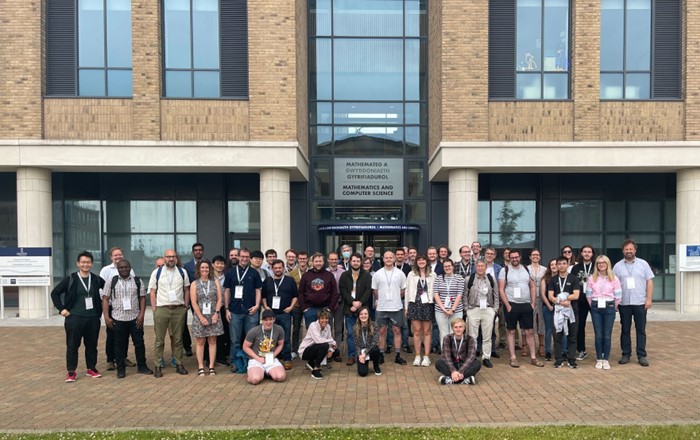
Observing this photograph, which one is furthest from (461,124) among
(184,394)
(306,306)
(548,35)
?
(184,394)

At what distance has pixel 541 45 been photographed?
46.3 ft

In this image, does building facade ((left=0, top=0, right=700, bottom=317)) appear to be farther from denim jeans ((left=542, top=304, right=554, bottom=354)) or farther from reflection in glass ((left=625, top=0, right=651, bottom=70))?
denim jeans ((left=542, top=304, right=554, bottom=354))

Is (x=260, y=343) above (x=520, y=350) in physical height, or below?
above

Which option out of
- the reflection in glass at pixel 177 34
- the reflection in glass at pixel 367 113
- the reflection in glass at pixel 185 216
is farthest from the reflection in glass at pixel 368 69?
the reflection in glass at pixel 185 216

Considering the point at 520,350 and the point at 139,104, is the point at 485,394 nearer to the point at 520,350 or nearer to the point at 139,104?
the point at 520,350

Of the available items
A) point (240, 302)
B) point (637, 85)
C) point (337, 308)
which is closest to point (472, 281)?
point (337, 308)

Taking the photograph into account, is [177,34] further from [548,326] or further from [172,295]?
[548,326]

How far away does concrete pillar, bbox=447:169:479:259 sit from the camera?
1346 cm

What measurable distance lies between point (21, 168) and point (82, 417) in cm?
1016

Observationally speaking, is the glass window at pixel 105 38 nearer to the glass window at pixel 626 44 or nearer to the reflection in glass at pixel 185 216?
the reflection in glass at pixel 185 216

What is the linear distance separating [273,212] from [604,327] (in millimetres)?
8656

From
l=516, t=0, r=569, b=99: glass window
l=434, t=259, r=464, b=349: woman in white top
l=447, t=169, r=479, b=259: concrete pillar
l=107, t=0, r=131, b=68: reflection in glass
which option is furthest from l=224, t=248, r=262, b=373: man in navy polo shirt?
l=516, t=0, r=569, b=99: glass window

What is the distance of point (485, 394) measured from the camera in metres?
6.34

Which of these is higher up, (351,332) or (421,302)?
(421,302)
